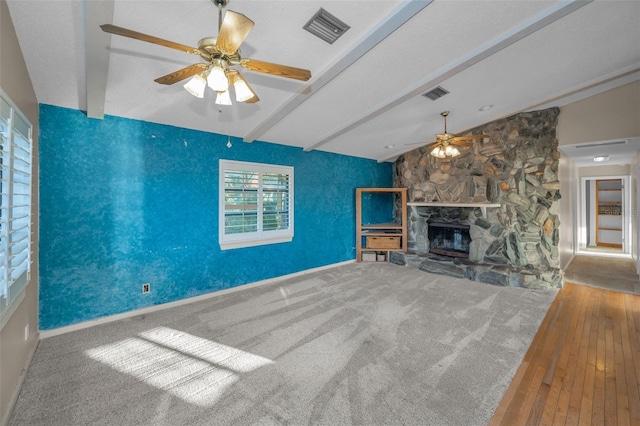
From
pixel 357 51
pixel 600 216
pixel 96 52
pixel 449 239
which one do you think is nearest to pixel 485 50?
pixel 357 51

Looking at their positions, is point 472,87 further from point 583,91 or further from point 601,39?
point 583,91

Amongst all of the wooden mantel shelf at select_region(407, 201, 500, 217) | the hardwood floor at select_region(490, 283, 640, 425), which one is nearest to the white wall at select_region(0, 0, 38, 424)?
the hardwood floor at select_region(490, 283, 640, 425)

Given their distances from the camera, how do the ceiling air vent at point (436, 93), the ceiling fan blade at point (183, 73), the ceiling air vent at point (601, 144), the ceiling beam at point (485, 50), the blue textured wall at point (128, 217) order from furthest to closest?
the ceiling air vent at point (601, 144)
the ceiling air vent at point (436, 93)
the blue textured wall at point (128, 217)
the ceiling beam at point (485, 50)
the ceiling fan blade at point (183, 73)

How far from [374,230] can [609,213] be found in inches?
279

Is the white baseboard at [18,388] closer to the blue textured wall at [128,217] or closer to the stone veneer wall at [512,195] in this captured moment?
the blue textured wall at [128,217]

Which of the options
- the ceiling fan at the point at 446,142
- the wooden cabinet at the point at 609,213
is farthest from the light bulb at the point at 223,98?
the wooden cabinet at the point at 609,213

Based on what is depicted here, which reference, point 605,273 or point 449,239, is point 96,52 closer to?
point 449,239

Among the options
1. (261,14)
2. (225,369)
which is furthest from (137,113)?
(225,369)

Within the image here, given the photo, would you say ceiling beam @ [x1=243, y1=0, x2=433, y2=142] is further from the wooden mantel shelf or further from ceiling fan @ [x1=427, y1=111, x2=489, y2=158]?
the wooden mantel shelf

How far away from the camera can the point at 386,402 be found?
1880 millimetres

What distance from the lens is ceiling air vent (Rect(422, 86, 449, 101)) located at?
11.3 feet

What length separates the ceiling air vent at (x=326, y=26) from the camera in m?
2.06

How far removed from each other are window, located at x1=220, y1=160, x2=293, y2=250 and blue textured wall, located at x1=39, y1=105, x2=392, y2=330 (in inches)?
5.5

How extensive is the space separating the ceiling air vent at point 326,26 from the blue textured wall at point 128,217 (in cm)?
239
